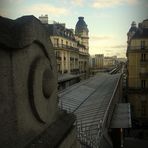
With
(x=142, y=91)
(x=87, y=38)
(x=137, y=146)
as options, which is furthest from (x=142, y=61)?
(x=87, y=38)

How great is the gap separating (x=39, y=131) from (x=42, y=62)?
875 millimetres

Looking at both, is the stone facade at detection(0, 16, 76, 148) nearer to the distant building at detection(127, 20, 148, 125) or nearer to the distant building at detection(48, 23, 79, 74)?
the distant building at detection(127, 20, 148, 125)

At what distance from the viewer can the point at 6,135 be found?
317cm

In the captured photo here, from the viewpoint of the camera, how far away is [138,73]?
35906 millimetres

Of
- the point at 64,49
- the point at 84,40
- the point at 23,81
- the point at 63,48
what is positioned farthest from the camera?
the point at 84,40

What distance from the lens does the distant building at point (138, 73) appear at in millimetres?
34188

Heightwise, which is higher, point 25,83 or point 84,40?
point 84,40

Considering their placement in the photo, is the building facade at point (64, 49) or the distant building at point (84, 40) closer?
the building facade at point (64, 49)

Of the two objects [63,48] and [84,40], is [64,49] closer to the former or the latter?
[63,48]

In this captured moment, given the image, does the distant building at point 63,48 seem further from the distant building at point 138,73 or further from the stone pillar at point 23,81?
the stone pillar at point 23,81

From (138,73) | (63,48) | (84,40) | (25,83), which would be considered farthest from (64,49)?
(25,83)

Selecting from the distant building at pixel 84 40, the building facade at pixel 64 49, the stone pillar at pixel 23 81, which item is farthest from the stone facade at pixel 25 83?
the distant building at pixel 84 40

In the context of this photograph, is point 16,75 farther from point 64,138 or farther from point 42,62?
point 64,138

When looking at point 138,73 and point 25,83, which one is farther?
point 138,73
